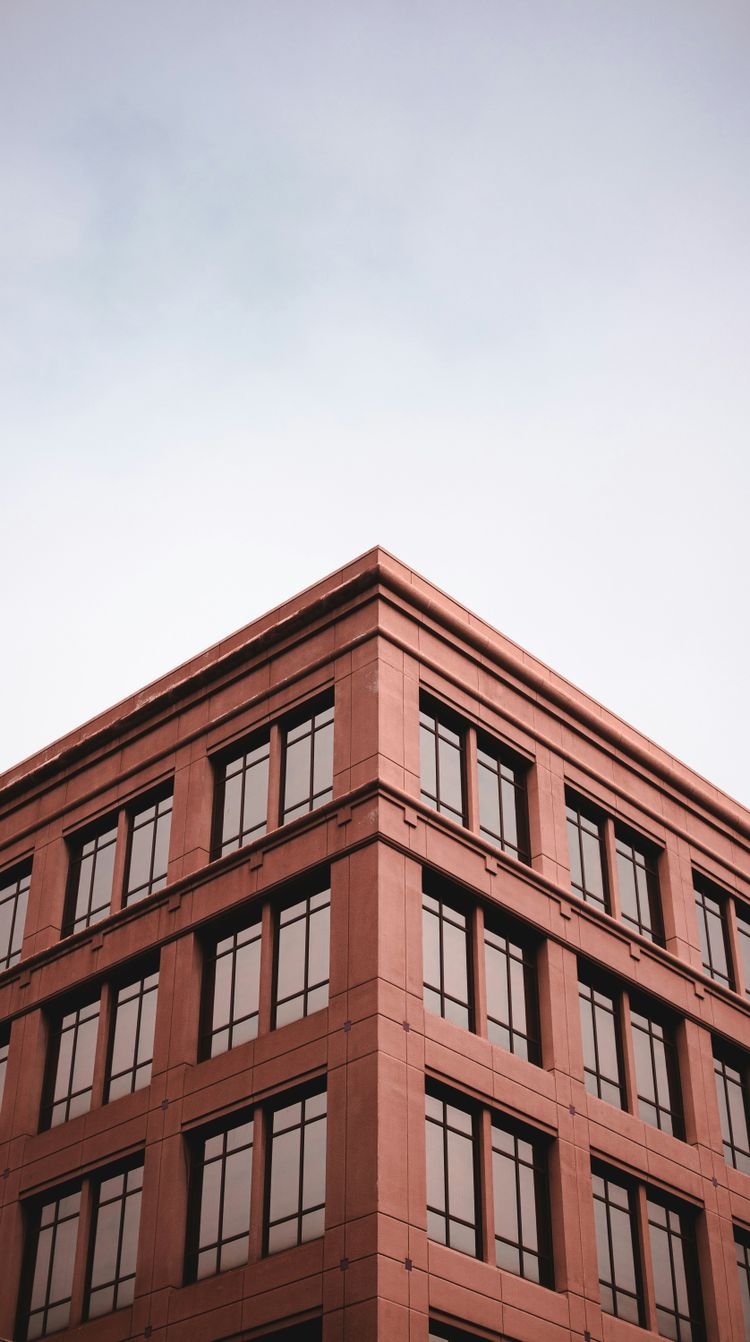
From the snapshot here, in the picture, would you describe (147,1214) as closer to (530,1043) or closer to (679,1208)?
(530,1043)

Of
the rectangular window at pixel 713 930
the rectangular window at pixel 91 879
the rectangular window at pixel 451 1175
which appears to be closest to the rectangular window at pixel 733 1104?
the rectangular window at pixel 713 930

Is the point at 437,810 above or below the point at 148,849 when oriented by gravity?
below

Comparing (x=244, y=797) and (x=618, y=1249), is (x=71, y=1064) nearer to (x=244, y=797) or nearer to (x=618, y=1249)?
(x=244, y=797)

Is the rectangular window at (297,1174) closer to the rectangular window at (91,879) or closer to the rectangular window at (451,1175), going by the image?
the rectangular window at (451,1175)

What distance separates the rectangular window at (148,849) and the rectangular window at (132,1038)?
2.20 meters

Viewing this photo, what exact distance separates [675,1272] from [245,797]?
13978 mm

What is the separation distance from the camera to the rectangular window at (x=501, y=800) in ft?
133

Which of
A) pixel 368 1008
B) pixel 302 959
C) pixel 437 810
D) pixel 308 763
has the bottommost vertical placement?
pixel 368 1008

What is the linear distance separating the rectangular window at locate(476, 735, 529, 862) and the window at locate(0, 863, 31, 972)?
40.1ft

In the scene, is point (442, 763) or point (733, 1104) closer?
point (442, 763)

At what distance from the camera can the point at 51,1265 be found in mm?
38406

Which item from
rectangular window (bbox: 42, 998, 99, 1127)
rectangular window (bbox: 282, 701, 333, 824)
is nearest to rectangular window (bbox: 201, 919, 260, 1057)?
rectangular window (bbox: 282, 701, 333, 824)

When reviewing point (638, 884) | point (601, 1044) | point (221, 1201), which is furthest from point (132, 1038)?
point (638, 884)

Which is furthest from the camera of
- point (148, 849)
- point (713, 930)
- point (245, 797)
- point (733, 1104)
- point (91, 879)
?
point (713, 930)
